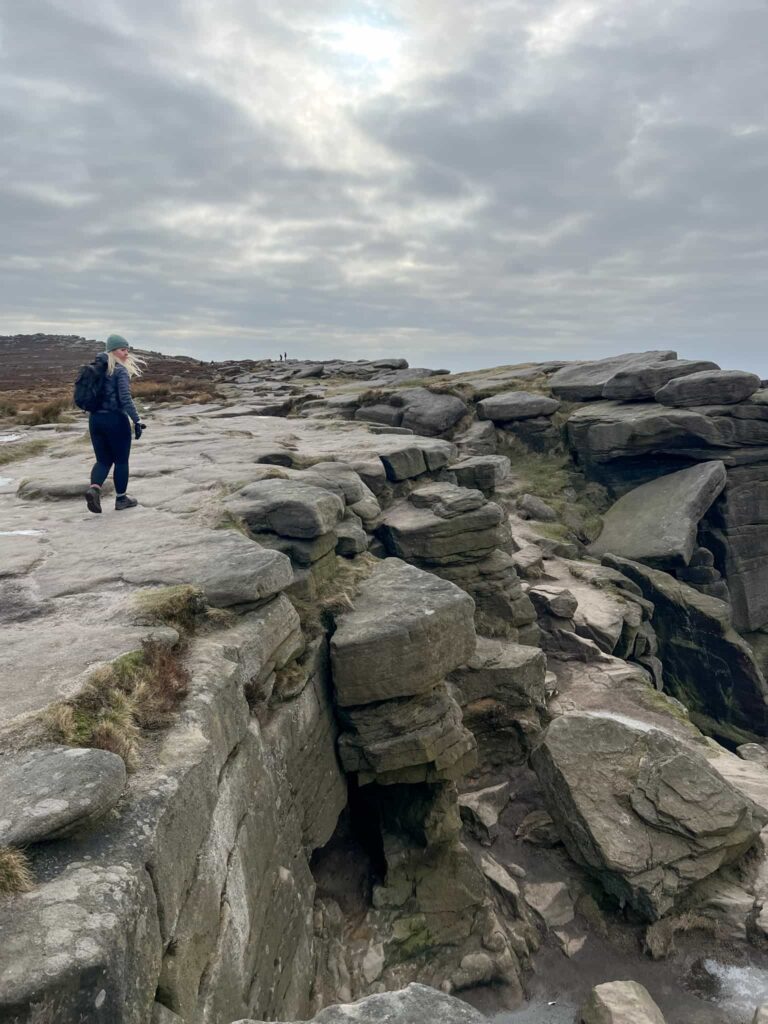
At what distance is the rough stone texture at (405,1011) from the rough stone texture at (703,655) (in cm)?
1995

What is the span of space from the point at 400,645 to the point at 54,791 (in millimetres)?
5592

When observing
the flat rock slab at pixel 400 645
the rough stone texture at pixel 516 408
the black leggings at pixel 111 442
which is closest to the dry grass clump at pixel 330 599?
the flat rock slab at pixel 400 645

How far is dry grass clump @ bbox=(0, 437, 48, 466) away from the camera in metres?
20.2

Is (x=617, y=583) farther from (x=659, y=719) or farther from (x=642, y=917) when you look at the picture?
(x=642, y=917)

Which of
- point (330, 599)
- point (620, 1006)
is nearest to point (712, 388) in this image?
point (330, 599)

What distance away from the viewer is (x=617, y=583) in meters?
21.1

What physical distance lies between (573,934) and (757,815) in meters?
3.71

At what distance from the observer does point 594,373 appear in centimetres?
3391

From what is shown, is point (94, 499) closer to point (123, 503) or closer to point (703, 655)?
point (123, 503)

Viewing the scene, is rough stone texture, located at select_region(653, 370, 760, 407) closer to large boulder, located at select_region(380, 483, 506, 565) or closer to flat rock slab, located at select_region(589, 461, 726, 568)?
flat rock slab, located at select_region(589, 461, 726, 568)

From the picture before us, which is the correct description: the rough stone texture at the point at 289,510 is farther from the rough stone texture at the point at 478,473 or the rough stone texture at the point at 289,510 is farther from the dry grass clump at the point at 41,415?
the dry grass clump at the point at 41,415

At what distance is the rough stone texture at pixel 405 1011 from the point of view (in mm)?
A: 4133

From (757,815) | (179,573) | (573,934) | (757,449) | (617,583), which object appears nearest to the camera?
(179,573)

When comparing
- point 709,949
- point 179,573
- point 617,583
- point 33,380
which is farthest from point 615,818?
point 33,380
